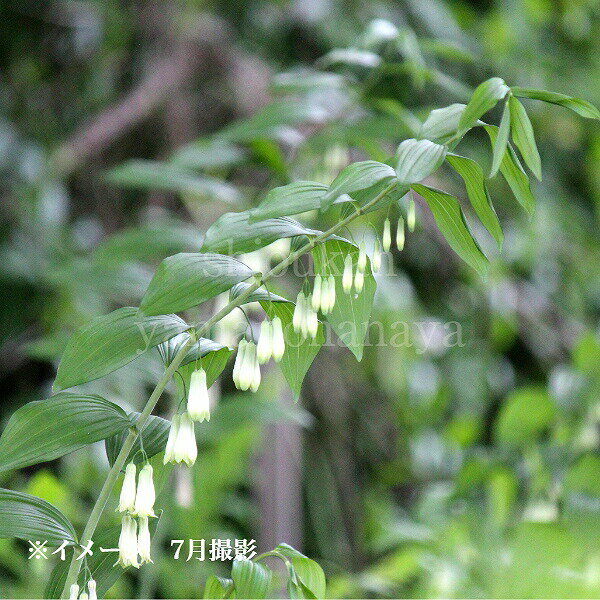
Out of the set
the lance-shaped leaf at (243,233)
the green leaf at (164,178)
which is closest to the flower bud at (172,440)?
the lance-shaped leaf at (243,233)

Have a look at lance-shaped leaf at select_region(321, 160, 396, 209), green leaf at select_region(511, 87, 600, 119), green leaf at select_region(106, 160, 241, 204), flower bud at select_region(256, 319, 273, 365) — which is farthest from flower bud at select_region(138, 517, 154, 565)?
green leaf at select_region(106, 160, 241, 204)

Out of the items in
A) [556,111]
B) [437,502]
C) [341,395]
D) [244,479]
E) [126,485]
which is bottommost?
[126,485]

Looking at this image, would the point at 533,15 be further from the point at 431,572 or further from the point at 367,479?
the point at 431,572

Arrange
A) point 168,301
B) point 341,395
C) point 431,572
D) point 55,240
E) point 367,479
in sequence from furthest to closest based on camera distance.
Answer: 1. point 367,479
2. point 341,395
3. point 55,240
4. point 431,572
5. point 168,301

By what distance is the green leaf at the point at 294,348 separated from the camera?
1.67 ft

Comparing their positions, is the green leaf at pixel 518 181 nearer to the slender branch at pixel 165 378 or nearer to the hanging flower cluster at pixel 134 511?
the slender branch at pixel 165 378

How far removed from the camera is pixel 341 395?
1878 mm

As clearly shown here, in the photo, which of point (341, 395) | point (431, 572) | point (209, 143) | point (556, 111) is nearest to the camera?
point (431, 572)

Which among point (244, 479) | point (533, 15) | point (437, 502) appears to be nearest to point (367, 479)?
point (244, 479)

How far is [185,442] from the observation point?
45cm

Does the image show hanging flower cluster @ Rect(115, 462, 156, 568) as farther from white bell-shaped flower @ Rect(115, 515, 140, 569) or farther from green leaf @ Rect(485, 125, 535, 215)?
green leaf @ Rect(485, 125, 535, 215)

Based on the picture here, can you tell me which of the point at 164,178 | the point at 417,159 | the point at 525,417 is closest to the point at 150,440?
the point at 417,159

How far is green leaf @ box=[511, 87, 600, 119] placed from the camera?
1.34 feet

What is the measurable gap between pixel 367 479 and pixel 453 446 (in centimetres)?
57
